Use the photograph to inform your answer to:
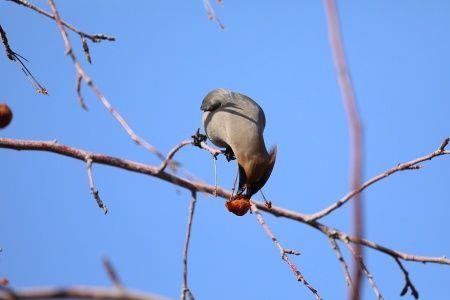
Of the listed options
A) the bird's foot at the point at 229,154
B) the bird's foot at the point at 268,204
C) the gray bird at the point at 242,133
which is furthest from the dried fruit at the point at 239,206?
the bird's foot at the point at 229,154

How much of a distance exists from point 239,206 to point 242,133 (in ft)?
5.84

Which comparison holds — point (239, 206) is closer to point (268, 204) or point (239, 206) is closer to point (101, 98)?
point (268, 204)

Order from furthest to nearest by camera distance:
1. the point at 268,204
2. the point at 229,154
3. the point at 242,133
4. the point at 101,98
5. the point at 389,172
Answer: the point at 229,154 → the point at 242,133 → the point at 268,204 → the point at 389,172 → the point at 101,98

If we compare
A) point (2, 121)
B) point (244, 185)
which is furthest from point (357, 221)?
point (244, 185)

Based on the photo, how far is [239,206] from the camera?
3338 millimetres

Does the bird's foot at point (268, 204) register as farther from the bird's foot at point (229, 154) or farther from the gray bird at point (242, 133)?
the bird's foot at point (229, 154)

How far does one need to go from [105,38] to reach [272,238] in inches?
59.4

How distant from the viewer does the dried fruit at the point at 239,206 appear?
3.34 m

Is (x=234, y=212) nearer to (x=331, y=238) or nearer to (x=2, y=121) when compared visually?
(x=331, y=238)

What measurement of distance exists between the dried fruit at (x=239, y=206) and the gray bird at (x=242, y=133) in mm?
316

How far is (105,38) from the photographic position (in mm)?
3285

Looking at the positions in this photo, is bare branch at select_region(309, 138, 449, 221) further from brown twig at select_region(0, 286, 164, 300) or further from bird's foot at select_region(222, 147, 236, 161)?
bird's foot at select_region(222, 147, 236, 161)

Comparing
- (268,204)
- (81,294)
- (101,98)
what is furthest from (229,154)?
(81,294)

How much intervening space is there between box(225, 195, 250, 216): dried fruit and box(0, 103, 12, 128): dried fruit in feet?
4.34
